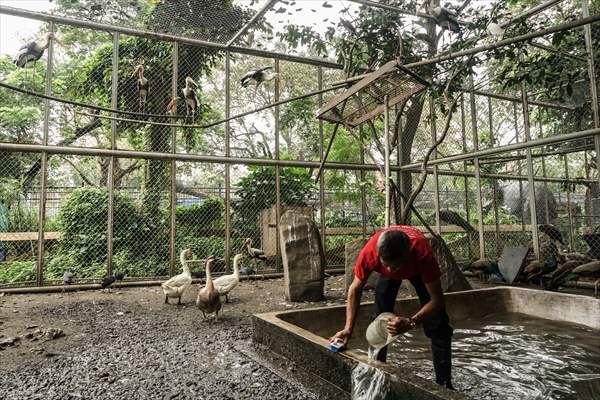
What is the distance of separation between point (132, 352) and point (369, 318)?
2441 millimetres

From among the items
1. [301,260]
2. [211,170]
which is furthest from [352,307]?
[211,170]

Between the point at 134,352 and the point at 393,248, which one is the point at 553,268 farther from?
the point at 134,352

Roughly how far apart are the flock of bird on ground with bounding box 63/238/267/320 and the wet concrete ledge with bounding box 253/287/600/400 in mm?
1220

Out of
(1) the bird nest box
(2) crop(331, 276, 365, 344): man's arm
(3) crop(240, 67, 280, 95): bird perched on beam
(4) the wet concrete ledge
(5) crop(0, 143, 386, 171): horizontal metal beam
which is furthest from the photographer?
(3) crop(240, 67, 280, 95): bird perched on beam

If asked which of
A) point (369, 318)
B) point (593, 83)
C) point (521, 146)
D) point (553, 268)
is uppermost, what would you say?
point (593, 83)

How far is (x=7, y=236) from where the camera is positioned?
7207 mm

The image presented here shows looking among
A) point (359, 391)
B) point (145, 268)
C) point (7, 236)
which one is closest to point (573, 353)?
point (359, 391)

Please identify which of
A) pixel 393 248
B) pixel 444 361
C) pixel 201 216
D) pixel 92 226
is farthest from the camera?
pixel 201 216

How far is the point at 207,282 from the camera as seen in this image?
502 centimetres

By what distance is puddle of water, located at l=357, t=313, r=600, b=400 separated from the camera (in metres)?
2.92

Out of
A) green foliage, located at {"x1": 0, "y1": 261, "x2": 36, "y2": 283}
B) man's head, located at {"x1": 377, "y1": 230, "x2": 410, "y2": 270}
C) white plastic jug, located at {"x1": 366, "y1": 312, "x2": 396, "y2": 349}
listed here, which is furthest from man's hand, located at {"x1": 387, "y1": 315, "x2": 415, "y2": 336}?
green foliage, located at {"x1": 0, "y1": 261, "x2": 36, "y2": 283}

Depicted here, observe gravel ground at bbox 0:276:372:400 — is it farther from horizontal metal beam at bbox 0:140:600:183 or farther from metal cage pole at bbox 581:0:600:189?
metal cage pole at bbox 581:0:600:189

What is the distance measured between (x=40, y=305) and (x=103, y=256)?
233cm

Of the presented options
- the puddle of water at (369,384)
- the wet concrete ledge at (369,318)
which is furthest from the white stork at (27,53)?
the puddle of water at (369,384)
